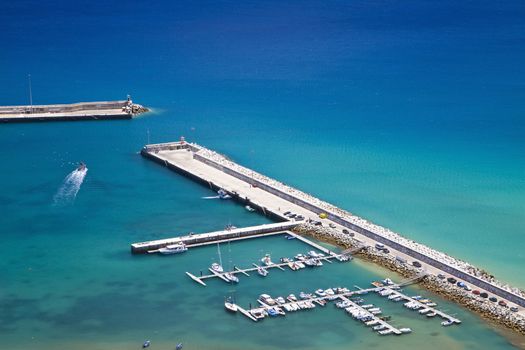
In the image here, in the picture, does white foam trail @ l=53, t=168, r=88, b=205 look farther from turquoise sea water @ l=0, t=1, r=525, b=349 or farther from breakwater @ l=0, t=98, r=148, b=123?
breakwater @ l=0, t=98, r=148, b=123

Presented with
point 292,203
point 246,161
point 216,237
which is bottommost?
point 216,237

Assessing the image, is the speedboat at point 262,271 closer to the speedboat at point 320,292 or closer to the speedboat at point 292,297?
the speedboat at point 292,297

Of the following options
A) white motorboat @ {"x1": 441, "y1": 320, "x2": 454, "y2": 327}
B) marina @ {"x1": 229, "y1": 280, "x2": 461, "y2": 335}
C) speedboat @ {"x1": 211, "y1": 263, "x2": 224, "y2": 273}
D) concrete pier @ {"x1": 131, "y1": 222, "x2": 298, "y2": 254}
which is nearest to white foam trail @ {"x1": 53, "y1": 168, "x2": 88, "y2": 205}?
concrete pier @ {"x1": 131, "y1": 222, "x2": 298, "y2": 254}

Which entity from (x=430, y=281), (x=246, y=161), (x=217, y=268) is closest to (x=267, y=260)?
(x=217, y=268)

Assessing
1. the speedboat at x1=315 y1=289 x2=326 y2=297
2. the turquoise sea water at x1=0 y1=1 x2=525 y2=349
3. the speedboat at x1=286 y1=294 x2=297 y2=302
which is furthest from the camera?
the speedboat at x1=315 y1=289 x2=326 y2=297

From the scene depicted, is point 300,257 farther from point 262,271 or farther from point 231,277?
point 231,277

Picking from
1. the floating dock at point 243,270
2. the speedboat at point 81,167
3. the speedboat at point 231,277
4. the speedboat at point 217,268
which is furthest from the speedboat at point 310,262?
the speedboat at point 81,167

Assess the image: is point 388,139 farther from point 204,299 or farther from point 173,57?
point 173,57

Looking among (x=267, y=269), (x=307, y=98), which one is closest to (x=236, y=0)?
(x=307, y=98)
